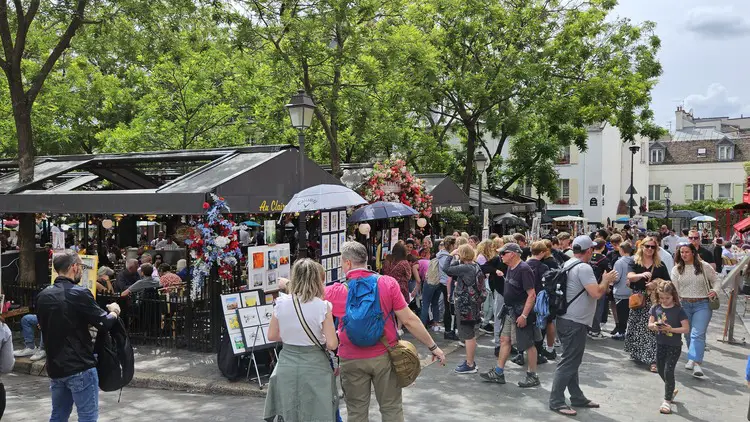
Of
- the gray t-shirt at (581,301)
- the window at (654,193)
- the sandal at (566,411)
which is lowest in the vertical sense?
the sandal at (566,411)

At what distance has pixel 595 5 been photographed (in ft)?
70.2

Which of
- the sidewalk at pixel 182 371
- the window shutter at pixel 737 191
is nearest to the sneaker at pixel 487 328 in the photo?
the sidewalk at pixel 182 371

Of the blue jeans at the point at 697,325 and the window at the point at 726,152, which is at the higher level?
the window at the point at 726,152

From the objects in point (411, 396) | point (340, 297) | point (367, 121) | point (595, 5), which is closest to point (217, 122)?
point (367, 121)

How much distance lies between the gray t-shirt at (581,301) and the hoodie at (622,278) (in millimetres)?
3714

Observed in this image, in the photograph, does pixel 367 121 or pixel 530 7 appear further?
pixel 530 7

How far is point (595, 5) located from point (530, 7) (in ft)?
8.45

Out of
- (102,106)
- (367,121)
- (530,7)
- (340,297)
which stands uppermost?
(530,7)

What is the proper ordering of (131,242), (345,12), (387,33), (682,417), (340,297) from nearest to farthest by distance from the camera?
(340,297), (682,417), (345,12), (387,33), (131,242)

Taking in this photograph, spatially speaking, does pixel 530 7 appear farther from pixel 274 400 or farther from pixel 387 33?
pixel 274 400

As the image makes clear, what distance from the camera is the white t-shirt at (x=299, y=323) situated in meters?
4.36

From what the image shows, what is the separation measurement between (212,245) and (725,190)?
5366 cm

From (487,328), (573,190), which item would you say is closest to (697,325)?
(487,328)

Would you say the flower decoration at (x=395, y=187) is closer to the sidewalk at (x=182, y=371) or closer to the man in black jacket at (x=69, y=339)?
the sidewalk at (x=182, y=371)
